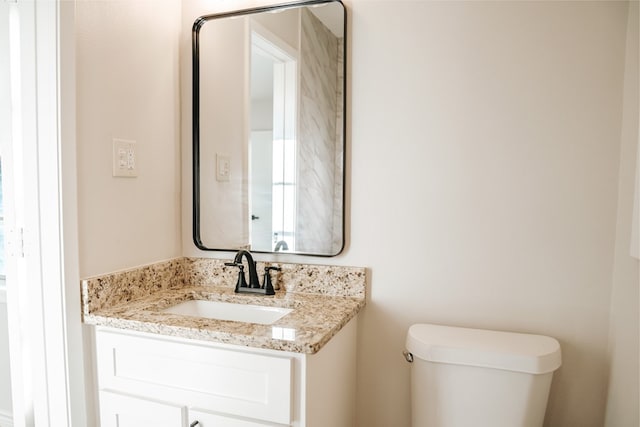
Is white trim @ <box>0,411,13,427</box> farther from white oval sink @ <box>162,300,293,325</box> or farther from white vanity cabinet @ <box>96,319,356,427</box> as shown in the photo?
white oval sink @ <box>162,300,293,325</box>

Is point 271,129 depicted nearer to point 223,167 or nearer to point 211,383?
point 223,167

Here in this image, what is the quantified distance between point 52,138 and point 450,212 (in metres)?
1.23

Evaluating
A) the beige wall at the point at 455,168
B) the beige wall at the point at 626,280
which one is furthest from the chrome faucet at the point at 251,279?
the beige wall at the point at 626,280

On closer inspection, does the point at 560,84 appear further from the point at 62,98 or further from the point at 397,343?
the point at 62,98

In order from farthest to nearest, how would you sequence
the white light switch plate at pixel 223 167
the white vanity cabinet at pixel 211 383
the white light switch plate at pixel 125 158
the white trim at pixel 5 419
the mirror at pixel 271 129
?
the white trim at pixel 5 419, the white light switch plate at pixel 223 167, the mirror at pixel 271 129, the white light switch plate at pixel 125 158, the white vanity cabinet at pixel 211 383

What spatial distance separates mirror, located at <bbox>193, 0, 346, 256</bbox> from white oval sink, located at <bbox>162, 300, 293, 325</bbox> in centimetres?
23

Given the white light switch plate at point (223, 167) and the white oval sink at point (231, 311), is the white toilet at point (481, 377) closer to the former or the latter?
the white oval sink at point (231, 311)

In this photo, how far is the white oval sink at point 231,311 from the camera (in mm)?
1501

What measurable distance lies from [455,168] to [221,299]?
3.09ft

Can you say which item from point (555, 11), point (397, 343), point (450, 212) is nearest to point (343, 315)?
point (397, 343)

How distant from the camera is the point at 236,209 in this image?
170 cm

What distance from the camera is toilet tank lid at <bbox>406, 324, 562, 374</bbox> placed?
1212mm

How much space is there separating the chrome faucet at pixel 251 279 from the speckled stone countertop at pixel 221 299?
0.03m

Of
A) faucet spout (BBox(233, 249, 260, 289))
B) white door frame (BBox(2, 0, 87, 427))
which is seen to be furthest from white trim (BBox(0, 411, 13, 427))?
faucet spout (BBox(233, 249, 260, 289))
